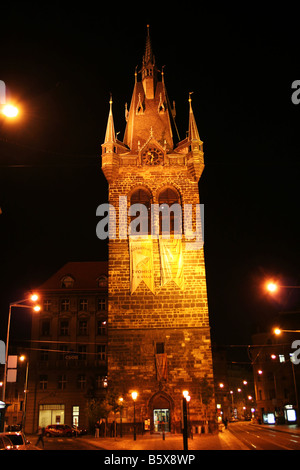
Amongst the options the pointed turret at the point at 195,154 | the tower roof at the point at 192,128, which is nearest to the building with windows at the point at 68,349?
the pointed turret at the point at 195,154

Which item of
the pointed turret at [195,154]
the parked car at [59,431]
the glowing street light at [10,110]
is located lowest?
the parked car at [59,431]

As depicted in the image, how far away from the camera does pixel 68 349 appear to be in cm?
5059

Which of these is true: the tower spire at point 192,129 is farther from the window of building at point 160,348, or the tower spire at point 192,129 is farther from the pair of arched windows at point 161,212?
the window of building at point 160,348

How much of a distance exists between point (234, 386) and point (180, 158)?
8114 cm

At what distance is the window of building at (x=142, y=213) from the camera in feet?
118

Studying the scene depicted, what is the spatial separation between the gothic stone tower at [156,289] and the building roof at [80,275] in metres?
18.6

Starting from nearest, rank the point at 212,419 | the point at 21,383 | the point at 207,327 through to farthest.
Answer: the point at 212,419, the point at 207,327, the point at 21,383

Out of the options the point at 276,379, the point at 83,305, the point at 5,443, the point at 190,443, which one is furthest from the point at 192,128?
the point at 276,379

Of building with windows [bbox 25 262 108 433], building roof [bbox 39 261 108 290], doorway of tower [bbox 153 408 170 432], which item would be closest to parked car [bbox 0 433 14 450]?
doorway of tower [bbox 153 408 170 432]

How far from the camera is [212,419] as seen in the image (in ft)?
102

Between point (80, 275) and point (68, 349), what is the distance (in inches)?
343

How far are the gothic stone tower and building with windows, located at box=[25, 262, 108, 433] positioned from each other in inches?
580

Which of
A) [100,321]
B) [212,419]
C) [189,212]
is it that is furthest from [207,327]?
[100,321]
